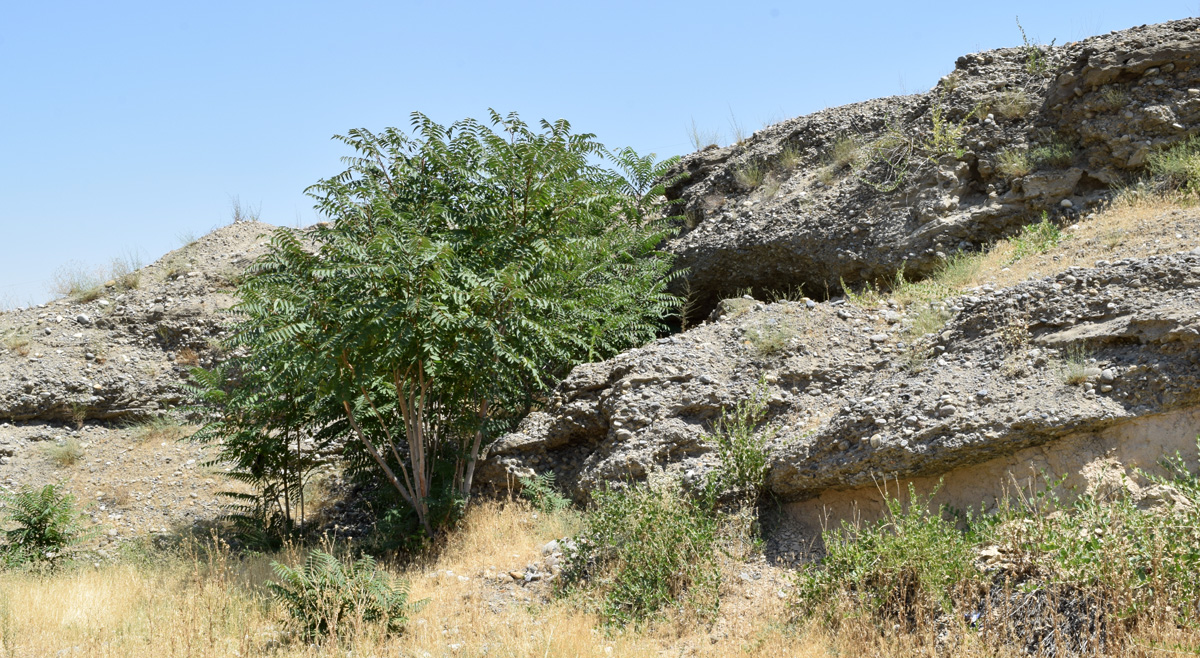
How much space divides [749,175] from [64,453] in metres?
11.5

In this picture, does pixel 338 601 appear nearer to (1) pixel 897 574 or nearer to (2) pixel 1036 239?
(1) pixel 897 574

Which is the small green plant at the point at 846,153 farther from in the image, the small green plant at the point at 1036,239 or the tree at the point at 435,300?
the tree at the point at 435,300

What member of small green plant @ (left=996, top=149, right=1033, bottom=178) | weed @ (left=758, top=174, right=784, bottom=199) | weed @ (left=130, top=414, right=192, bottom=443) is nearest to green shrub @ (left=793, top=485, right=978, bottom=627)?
small green plant @ (left=996, top=149, right=1033, bottom=178)

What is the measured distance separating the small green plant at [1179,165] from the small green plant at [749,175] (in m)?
5.27

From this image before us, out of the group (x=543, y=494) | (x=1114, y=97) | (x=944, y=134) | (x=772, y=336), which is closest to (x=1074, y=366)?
(x=772, y=336)

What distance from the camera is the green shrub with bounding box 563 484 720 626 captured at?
19.1 ft

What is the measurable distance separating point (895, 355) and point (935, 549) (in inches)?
113

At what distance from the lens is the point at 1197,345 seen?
559 cm

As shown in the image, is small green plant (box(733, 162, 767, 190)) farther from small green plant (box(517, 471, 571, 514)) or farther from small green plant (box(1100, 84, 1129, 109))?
small green plant (box(517, 471, 571, 514))

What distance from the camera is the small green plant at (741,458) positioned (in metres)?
6.81

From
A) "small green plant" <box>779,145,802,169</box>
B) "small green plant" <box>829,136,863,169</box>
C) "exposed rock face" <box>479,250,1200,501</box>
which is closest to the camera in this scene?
"exposed rock face" <box>479,250,1200,501</box>

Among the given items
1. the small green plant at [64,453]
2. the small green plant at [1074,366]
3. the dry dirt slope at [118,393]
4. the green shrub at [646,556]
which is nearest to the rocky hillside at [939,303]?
the small green plant at [1074,366]

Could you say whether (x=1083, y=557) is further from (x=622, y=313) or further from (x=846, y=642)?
(x=622, y=313)

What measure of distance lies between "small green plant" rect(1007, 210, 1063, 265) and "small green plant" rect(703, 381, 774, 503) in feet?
13.0
